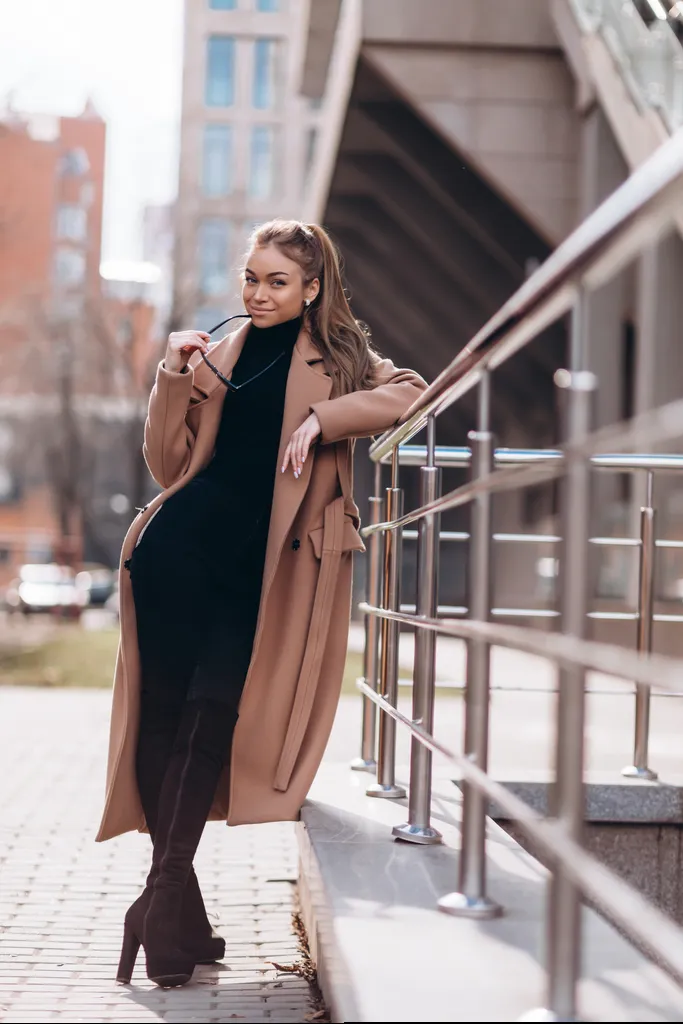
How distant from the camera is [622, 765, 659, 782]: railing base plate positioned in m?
5.05

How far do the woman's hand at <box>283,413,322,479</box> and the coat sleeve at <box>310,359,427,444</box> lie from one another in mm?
25

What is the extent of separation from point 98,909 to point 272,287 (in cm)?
214

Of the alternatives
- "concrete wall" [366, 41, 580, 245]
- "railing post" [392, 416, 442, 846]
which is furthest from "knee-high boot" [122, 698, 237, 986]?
"concrete wall" [366, 41, 580, 245]

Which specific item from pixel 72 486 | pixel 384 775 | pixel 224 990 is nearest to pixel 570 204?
pixel 384 775

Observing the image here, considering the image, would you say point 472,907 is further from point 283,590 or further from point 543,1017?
point 283,590

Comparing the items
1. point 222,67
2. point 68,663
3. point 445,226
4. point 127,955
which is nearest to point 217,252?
point 222,67

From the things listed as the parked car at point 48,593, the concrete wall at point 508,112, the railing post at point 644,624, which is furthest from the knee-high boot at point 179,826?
the parked car at point 48,593

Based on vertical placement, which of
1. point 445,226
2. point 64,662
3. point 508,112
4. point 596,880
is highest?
point 508,112

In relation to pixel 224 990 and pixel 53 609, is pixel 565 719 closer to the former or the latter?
pixel 224 990

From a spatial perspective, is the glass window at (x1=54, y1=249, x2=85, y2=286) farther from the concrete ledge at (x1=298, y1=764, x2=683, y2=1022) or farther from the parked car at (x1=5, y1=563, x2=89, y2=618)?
the concrete ledge at (x1=298, y1=764, x2=683, y2=1022)

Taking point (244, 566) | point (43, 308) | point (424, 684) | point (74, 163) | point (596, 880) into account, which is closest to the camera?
point (596, 880)

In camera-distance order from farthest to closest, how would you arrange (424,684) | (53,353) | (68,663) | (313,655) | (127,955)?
(53,353)
(68,663)
(313,655)
(424,684)
(127,955)

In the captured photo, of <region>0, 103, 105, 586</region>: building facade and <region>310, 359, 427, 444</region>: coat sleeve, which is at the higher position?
<region>0, 103, 105, 586</region>: building facade

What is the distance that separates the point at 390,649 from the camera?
4445 millimetres
